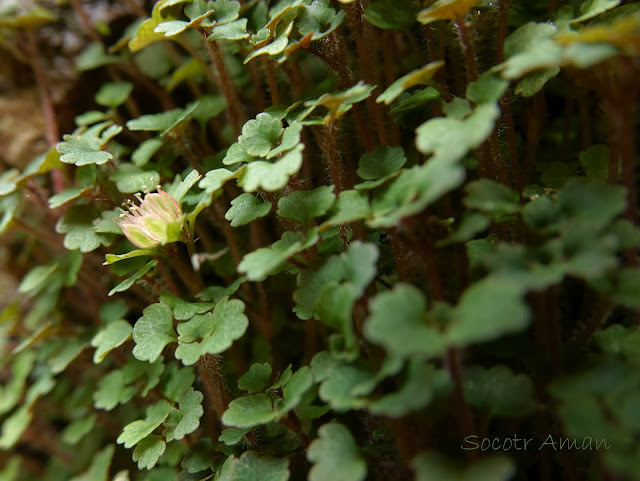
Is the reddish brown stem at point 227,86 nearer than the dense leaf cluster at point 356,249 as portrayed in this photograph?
No

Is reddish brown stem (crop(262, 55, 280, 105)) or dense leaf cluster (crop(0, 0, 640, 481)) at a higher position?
reddish brown stem (crop(262, 55, 280, 105))

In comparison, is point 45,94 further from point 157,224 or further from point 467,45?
point 467,45

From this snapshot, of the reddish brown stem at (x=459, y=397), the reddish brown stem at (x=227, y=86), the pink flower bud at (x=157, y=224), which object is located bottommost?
the reddish brown stem at (x=459, y=397)

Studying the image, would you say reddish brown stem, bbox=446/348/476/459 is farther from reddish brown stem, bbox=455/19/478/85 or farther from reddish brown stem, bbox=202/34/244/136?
reddish brown stem, bbox=202/34/244/136

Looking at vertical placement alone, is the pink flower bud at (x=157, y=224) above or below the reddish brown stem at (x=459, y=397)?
above

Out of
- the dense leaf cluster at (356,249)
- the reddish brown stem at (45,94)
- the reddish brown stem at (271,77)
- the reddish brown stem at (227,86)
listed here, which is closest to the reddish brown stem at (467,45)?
the dense leaf cluster at (356,249)

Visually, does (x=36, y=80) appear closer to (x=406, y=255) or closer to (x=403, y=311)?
(x=406, y=255)

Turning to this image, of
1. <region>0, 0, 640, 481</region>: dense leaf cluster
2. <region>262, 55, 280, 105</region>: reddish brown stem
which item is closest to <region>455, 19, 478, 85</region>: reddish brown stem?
<region>0, 0, 640, 481</region>: dense leaf cluster

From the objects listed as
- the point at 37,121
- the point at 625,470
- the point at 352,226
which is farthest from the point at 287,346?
the point at 37,121

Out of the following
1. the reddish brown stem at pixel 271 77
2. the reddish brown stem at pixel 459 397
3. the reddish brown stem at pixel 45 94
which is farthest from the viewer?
the reddish brown stem at pixel 45 94

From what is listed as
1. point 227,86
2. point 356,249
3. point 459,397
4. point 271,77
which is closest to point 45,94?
point 227,86

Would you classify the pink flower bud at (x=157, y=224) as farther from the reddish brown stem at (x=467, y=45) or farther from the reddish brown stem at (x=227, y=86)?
the reddish brown stem at (x=467, y=45)
